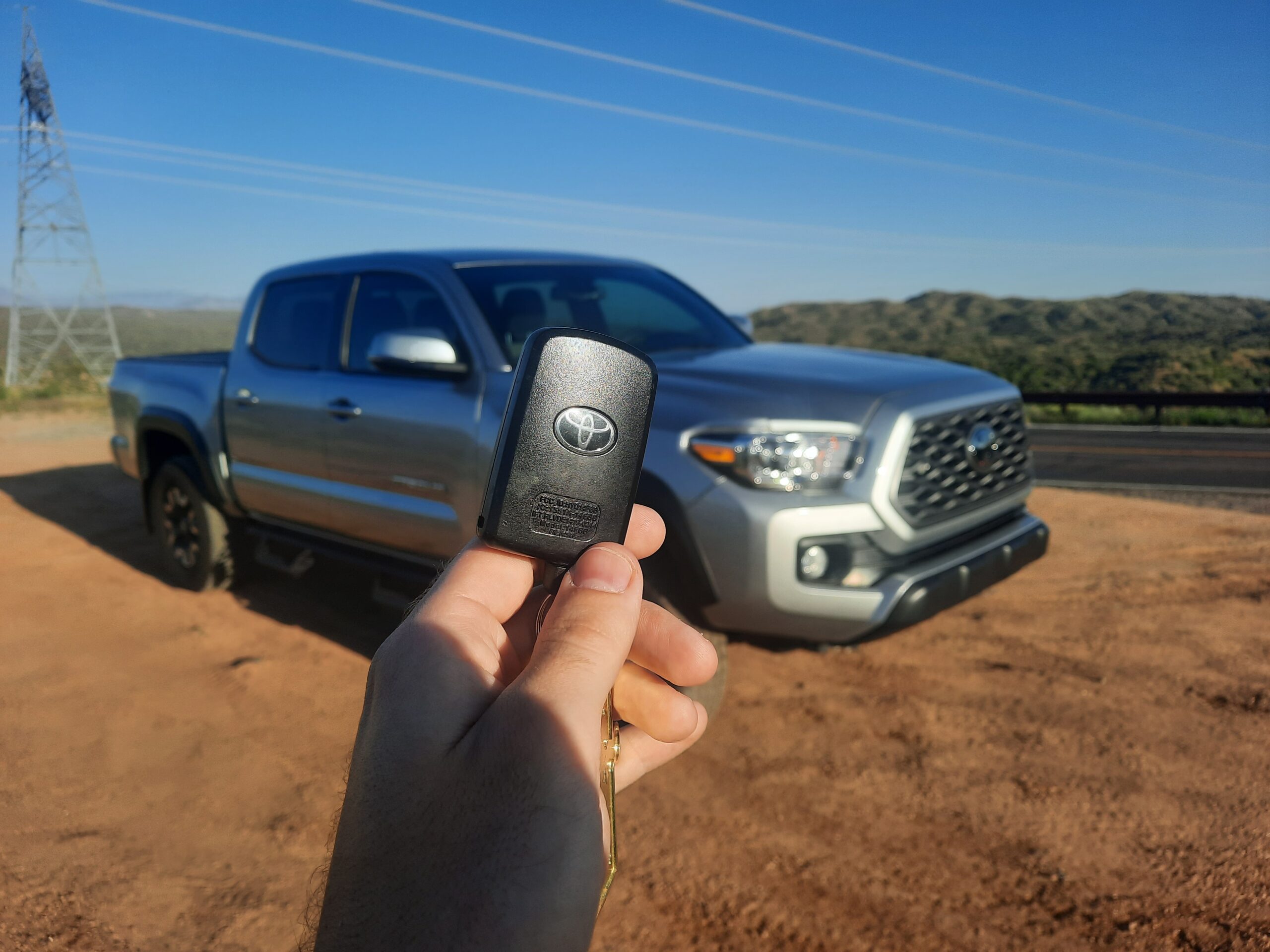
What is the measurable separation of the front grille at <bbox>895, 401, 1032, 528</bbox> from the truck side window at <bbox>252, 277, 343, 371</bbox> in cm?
295

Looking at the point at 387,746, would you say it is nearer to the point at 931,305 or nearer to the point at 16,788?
the point at 16,788

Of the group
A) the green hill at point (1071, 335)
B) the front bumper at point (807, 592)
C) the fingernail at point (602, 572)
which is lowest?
the green hill at point (1071, 335)

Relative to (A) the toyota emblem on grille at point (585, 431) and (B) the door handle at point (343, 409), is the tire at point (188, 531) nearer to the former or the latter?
(B) the door handle at point (343, 409)

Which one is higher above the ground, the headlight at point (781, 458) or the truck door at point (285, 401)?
the headlight at point (781, 458)

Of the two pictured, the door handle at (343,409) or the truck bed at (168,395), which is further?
the truck bed at (168,395)

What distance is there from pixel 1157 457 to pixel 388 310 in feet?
36.0

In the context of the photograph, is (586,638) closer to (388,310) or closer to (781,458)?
(781,458)

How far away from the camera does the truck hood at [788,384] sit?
3148 millimetres

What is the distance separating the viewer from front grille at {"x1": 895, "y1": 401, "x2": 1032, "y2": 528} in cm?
326

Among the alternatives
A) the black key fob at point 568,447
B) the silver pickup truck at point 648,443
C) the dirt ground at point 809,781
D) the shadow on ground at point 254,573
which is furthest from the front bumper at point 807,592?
the black key fob at point 568,447

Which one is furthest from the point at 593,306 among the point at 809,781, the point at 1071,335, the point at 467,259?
the point at 1071,335

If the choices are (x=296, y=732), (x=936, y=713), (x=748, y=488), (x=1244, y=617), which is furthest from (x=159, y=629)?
(x=1244, y=617)

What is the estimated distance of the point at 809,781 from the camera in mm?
3086

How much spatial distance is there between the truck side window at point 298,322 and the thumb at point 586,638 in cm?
394
